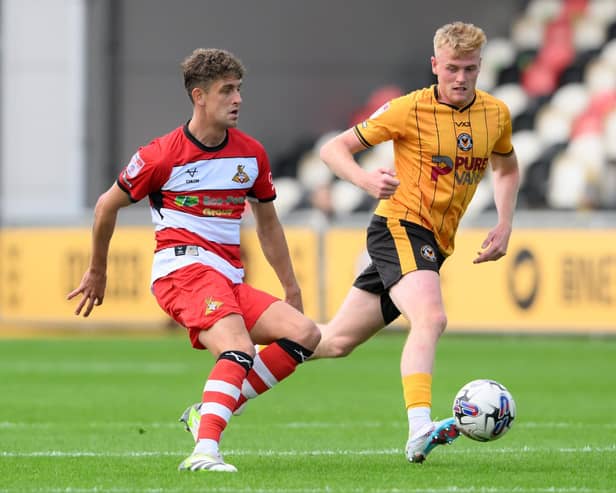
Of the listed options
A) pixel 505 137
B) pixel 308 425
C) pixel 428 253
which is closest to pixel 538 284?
pixel 308 425

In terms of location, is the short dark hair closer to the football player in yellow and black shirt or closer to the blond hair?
the football player in yellow and black shirt

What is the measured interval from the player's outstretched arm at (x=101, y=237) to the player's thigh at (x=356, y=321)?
134cm

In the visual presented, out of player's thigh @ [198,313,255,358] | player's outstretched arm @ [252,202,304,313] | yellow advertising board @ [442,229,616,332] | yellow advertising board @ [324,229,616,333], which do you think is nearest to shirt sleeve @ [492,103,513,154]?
player's outstretched arm @ [252,202,304,313]

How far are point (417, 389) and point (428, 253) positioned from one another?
28.8 inches

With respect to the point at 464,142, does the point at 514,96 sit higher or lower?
lower

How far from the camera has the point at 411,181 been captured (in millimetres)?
7574

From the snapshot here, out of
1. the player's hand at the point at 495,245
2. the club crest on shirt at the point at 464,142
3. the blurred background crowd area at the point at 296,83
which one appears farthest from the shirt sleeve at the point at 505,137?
the blurred background crowd area at the point at 296,83

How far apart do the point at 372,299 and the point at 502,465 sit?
1175 mm

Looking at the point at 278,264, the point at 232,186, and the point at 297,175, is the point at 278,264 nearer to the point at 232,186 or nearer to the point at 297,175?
the point at 232,186

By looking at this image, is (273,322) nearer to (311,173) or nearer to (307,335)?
(307,335)

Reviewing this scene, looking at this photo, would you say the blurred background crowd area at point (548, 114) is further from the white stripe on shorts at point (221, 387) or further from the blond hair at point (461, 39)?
the white stripe on shorts at point (221, 387)

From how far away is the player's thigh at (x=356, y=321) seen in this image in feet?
25.6

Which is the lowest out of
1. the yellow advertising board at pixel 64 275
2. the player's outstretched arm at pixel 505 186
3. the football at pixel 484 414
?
the yellow advertising board at pixel 64 275

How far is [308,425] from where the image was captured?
9375 millimetres
